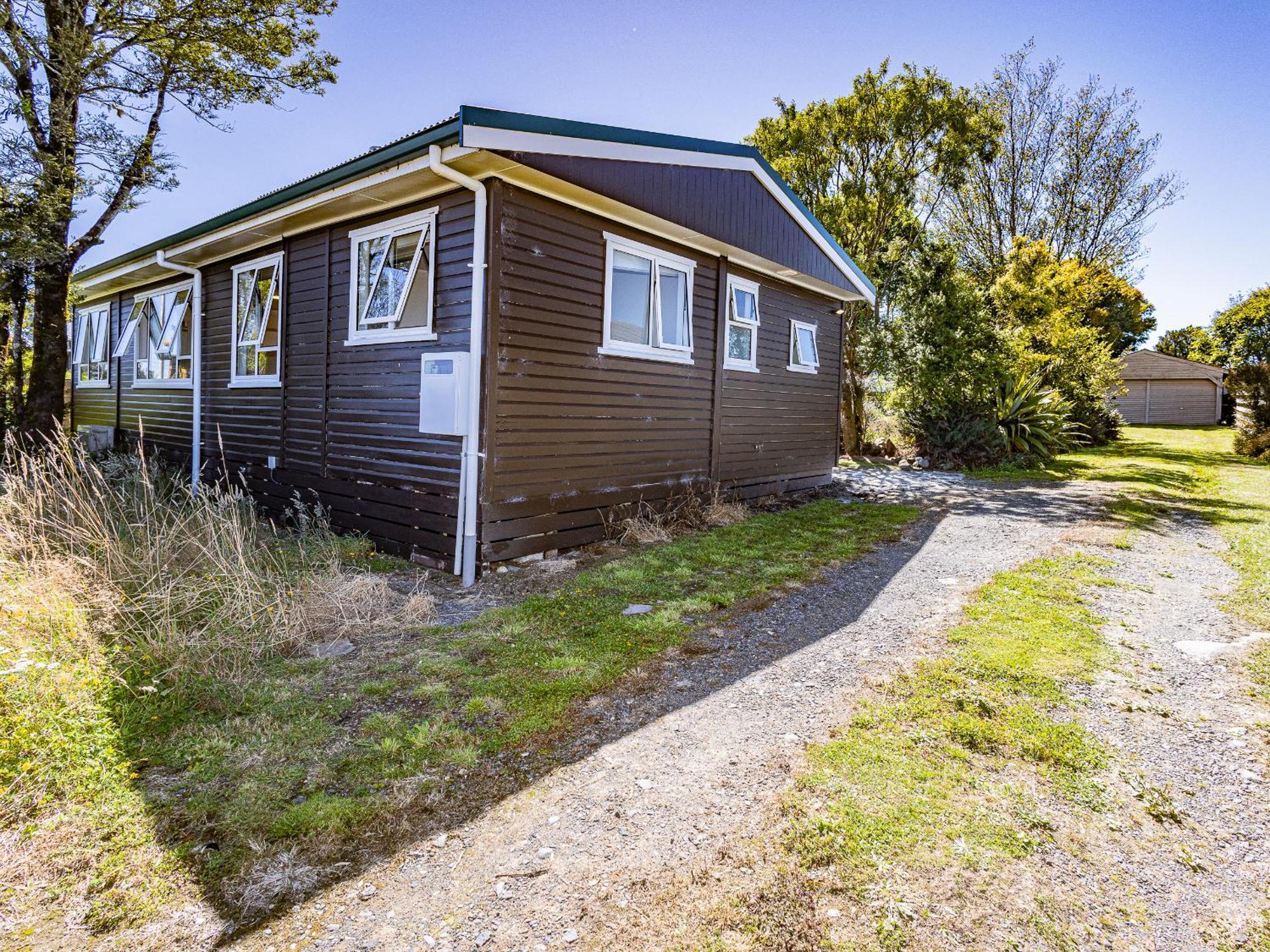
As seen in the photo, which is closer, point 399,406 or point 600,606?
point 600,606

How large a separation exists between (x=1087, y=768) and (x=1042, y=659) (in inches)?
48.3

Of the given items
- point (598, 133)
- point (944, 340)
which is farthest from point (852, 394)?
point (598, 133)

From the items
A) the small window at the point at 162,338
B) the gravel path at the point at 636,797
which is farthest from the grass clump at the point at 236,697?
the small window at the point at 162,338

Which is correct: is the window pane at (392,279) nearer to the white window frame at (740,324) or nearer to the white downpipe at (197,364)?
the white window frame at (740,324)


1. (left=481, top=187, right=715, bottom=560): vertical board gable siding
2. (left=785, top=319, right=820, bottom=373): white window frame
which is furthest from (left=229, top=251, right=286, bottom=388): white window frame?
(left=785, top=319, right=820, bottom=373): white window frame

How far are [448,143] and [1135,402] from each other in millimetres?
35133

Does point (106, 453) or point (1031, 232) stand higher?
point (1031, 232)

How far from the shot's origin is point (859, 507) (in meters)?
9.44

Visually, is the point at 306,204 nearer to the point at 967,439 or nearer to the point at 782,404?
the point at 782,404

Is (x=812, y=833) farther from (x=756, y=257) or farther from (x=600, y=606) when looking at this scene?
(x=756, y=257)

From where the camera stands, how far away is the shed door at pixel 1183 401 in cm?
2847

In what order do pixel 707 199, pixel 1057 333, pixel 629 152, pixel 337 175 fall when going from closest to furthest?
pixel 337 175, pixel 629 152, pixel 707 199, pixel 1057 333

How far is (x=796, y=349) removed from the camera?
10.5 metres

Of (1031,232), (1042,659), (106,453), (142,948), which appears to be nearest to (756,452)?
→ (1042,659)
